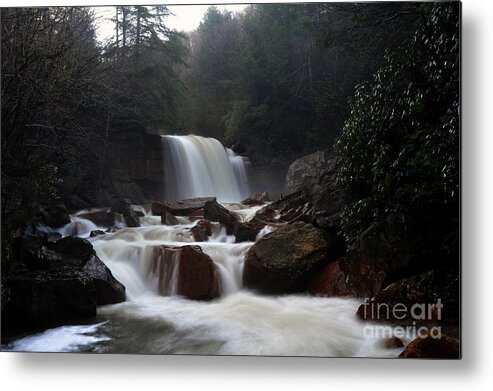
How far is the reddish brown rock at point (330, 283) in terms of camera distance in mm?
3453

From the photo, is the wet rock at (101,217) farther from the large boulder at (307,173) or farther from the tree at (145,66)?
the large boulder at (307,173)

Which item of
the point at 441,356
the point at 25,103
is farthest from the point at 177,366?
the point at 25,103

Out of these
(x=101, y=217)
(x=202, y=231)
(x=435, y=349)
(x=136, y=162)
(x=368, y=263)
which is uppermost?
(x=136, y=162)

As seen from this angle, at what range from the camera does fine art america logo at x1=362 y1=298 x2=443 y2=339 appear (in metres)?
3.32

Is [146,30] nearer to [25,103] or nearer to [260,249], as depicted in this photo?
[25,103]

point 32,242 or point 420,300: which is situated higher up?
point 32,242

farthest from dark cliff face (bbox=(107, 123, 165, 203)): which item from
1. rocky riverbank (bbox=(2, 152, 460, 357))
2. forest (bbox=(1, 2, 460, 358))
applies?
rocky riverbank (bbox=(2, 152, 460, 357))

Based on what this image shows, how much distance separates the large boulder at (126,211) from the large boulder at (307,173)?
113 cm

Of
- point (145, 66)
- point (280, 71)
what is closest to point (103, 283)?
point (145, 66)

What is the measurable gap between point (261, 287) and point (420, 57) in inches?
77.3

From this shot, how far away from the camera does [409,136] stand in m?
3.40

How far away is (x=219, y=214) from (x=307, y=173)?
722mm

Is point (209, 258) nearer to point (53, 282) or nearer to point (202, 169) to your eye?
point (202, 169)

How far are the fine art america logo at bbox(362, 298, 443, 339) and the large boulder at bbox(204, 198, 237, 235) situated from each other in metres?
1.14
